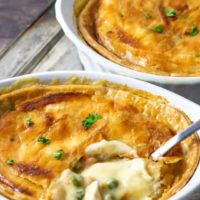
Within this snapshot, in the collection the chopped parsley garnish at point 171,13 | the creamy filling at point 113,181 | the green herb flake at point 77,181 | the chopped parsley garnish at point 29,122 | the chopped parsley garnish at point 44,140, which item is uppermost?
the chopped parsley garnish at point 29,122

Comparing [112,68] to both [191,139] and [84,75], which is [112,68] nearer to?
[84,75]

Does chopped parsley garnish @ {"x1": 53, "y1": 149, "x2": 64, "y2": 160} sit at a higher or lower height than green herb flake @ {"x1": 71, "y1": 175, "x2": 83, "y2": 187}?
higher

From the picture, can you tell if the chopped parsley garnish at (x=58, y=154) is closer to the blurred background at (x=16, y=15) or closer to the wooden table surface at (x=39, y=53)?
the wooden table surface at (x=39, y=53)

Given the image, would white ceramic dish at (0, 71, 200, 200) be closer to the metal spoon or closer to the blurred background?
the metal spoon

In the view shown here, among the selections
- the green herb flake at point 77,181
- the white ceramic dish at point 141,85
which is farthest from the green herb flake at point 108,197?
the white ceramic dish at point 141,85

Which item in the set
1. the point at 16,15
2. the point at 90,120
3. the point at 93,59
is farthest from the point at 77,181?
the point at 16,15

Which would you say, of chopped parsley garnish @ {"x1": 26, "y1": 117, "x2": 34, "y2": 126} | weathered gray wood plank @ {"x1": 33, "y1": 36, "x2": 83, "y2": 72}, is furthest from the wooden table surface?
chopped parsley garnish @ {"x1": 26, "y1": 117, "x2": 34, "y2": 126}
